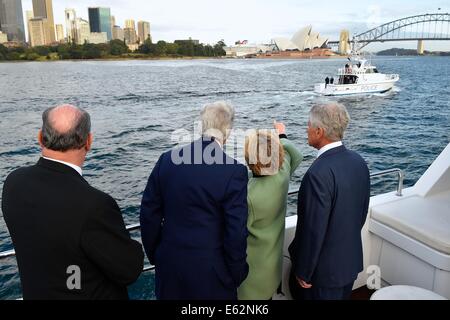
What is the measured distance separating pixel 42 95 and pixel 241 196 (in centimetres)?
4249

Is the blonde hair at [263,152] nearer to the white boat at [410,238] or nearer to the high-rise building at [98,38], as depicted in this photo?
the white boat at [410,238]

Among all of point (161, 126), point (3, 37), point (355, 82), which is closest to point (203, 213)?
point (161, 126)

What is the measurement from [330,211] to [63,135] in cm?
144

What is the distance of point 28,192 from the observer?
168 cm

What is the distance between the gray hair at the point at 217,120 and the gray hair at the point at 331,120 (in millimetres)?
535

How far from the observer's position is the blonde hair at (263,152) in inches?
84.6

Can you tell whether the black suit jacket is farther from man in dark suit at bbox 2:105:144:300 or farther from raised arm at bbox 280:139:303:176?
raised arm at bbox 280:139:303:176

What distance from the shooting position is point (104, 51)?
13112 cm

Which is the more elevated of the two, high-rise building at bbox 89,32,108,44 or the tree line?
high-rise building at bbox 89,32,108,44

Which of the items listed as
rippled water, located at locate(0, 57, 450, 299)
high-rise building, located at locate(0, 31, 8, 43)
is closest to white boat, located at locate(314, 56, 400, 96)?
rippled water, located at locate(0, 57, 450, 299)

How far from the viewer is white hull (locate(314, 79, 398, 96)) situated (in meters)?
36.9

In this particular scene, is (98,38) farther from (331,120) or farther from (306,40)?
(331,120)

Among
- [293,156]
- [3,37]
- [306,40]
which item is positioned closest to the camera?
[293,156]

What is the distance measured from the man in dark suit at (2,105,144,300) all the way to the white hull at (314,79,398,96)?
37084 mm
